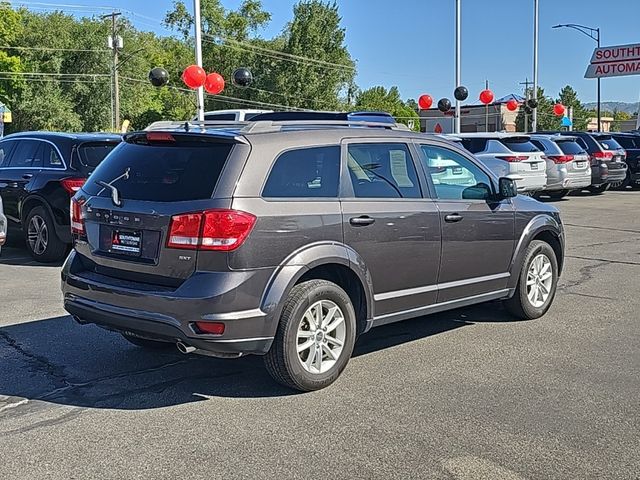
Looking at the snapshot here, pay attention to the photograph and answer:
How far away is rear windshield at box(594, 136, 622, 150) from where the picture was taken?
897 inches

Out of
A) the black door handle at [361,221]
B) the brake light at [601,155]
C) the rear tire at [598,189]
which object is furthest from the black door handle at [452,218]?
the rear tire at [598,189]

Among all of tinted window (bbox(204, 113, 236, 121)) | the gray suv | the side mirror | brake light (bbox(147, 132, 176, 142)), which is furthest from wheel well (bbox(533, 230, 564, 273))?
tinted window (bbox(204, 113, 236, 121))

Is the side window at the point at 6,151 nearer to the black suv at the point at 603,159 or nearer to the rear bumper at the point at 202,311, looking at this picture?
the rear bumper at the point at 202,311

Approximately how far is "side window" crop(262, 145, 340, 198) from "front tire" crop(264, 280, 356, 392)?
0.61 metres

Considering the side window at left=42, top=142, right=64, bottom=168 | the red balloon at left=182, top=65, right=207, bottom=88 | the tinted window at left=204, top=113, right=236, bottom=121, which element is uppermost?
the red balloon at left=182, top=65, right=207, bottom=88

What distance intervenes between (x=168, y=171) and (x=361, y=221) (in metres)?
1.34

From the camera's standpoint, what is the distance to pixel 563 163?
1964 cm

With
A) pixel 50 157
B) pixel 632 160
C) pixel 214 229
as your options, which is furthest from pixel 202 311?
pixel 632 160

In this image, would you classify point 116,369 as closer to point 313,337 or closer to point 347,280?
point 313,337

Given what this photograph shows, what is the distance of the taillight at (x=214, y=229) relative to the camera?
15.3 feet

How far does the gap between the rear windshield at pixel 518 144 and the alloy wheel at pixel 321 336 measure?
1330 centimetres

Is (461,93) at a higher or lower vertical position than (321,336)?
higher

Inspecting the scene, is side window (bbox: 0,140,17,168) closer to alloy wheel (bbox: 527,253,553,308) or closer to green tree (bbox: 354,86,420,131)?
alloy wheel (bbox: 527,253,553,308)

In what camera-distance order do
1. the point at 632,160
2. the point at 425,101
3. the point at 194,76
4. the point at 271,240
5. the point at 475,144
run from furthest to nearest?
1. the point at 425,101
2. the point at 632,160
3. the point at 475,144
4. the point at 194,76
5. the point at 271,240
